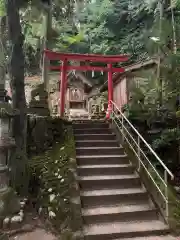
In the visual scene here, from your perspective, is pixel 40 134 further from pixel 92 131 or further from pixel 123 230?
pixel 123 230

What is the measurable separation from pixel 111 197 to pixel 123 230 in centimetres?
83

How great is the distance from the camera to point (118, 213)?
13.9 feet

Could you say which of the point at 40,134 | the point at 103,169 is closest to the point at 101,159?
the point at 103,169

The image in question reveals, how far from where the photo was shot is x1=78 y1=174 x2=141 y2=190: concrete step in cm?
492

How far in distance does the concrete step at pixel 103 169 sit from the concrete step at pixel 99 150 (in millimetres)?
610

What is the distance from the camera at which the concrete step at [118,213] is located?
13.6 ft

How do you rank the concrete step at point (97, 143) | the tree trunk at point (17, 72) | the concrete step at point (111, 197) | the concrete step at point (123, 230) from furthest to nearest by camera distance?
1. the concrete step at point (97, 143)
2. the tree trunk at point (17, 72)
3. the concrete step at point (111, 197)
4. the concrete step at point (123, 230)

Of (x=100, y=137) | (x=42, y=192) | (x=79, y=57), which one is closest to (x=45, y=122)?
(x=100, y=137)

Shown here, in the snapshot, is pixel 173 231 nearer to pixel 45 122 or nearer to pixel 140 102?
pixel 45 122

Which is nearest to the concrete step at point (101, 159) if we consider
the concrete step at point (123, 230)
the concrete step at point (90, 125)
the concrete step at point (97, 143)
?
the concrete step at point (97, 143)

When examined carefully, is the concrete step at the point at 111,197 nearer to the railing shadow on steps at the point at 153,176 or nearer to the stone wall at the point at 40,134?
the railing shadow on steps at the point at 153,176

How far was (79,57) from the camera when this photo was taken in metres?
9.55

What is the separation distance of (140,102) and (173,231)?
16.1ft

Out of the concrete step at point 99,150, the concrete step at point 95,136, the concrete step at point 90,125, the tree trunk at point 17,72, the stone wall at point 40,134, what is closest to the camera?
the tree trunk at point 17,72
